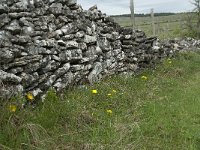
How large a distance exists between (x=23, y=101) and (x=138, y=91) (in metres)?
3.16

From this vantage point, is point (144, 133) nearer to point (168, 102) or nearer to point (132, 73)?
point (168, 102)

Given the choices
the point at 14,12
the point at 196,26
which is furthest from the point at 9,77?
the point at 196,26

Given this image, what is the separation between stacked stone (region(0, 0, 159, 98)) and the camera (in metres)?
6.25

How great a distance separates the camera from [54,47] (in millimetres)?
7266

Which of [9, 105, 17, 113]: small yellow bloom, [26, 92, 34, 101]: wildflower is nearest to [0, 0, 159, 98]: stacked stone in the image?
[26, 92, 34, 101]: wildflower

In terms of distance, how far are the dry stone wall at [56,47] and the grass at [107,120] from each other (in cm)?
33

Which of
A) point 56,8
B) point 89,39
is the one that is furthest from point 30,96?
point 89,39

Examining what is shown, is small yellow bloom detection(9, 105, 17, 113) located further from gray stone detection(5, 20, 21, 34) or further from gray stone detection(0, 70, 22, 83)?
gray stone detection(5, 20, 21, 34)

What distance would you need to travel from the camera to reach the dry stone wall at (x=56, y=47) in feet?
20.5

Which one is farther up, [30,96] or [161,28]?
[30,96]

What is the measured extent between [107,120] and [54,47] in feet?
5.56

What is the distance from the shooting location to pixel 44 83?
6707mm

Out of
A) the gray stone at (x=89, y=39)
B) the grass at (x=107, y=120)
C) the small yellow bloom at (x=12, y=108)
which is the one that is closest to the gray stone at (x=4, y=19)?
the grass at (x=107, y=120)

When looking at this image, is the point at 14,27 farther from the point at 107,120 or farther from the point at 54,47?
the point at 107,120
